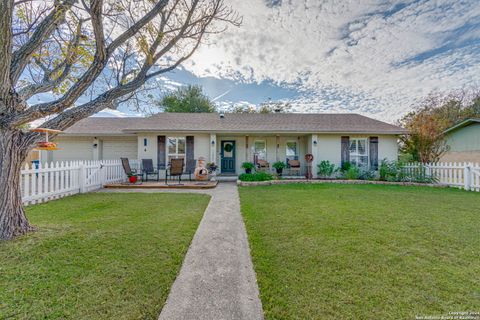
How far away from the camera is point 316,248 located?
10.0 feet

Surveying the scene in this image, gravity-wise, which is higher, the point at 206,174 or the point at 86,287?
the point at 206,174

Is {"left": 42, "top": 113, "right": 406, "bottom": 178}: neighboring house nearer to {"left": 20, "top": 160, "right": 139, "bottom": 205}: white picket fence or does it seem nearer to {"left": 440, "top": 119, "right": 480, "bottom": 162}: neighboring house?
{"left": 20, "top": 160, "right": 139, "bottom": 205}: white picket fence

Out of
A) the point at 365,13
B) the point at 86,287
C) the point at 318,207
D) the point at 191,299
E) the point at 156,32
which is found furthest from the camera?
the point at 365,13

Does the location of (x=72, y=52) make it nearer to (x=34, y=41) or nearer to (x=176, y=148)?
(x=34, y=41)

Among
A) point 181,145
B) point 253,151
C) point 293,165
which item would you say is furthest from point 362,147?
point 181,145

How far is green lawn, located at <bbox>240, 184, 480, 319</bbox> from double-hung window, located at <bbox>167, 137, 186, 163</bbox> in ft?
24.4

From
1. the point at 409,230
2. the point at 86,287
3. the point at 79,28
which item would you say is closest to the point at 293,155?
the point at 409,230

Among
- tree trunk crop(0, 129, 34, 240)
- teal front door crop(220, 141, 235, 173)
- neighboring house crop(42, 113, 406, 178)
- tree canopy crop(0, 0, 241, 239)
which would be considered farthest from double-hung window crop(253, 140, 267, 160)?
tree trunk crop(0, 129, 34, 240)

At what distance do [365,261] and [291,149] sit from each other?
431 inches

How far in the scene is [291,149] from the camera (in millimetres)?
13305

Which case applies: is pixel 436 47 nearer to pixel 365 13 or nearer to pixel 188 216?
pixel 365 13

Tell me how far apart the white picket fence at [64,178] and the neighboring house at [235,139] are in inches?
96.1

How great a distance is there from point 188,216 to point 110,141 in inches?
443

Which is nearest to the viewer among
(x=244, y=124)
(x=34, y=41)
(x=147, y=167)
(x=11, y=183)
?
(x=11, y=183)
